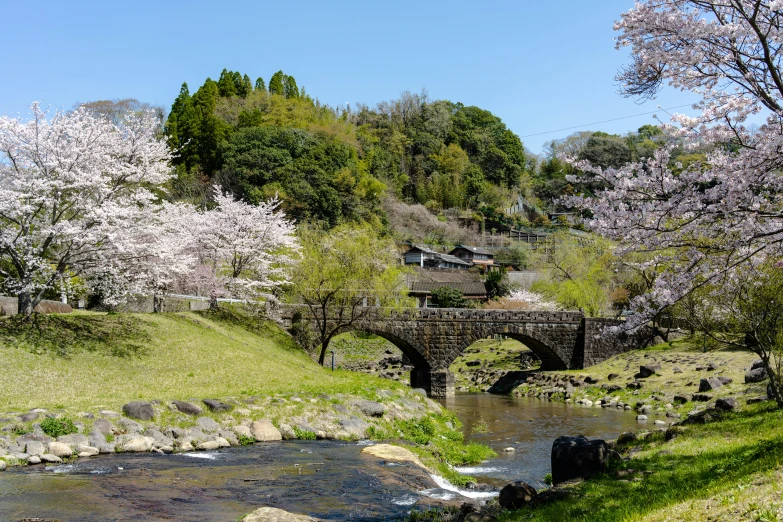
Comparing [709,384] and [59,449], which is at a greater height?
[59,449]

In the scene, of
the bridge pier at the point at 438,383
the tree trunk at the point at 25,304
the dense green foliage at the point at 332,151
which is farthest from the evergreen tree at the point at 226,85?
the tree trunk at the point at 25,304

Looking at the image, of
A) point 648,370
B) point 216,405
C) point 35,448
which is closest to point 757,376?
point 648,370

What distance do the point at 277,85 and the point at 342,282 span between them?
70.1m

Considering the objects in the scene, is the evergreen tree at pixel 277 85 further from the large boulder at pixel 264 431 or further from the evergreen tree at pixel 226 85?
the large boulder at pixel 264 431

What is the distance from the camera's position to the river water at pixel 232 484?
11.1m

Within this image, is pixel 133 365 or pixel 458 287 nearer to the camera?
A: pixel 133 365

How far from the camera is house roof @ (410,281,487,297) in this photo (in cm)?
6856

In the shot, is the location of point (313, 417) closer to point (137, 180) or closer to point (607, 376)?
point (137, 180)

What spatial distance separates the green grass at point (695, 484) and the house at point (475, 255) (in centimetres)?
6980

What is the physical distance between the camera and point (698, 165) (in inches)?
443

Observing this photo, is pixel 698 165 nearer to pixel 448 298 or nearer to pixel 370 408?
pixel 370 408

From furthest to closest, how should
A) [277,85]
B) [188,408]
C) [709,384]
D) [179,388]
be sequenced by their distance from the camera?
1. [277,85]
2. [709,384]
3. [179,388]
4. [188,408]

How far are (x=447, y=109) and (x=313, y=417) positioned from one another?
100663 millimetres

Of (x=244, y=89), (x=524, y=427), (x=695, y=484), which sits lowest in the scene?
(x=524, y=427)
